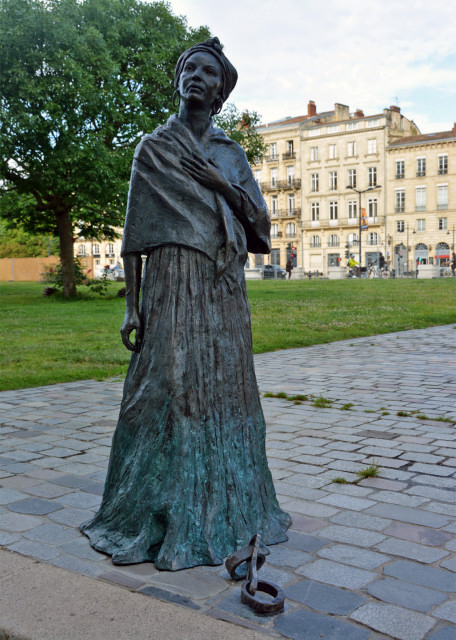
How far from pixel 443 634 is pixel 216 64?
2.70m

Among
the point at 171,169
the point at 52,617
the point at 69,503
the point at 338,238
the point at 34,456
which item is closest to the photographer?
the point at 52,617

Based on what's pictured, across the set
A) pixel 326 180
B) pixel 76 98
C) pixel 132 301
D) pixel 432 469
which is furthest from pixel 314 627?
pixel 326 180

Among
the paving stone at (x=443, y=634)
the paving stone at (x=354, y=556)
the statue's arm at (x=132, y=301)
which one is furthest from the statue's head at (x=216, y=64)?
the paving stone at (x=443, y=634)

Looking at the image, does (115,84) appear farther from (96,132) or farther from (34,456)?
(34,456)

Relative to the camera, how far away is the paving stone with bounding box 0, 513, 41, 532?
3.67m

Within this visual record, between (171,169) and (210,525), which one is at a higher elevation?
(171,169)

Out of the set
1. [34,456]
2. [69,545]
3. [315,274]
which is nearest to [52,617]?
[69,545]

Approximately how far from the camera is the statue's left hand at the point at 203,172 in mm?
3365

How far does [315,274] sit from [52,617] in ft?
194

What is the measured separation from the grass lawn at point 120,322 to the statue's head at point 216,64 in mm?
5864

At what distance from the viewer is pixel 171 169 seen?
3381 millimetres

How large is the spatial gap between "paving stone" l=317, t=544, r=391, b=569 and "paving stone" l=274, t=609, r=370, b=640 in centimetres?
55

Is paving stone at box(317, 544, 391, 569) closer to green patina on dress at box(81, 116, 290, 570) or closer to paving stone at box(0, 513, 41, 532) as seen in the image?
green patina on dress at box(81, 116, 290, 570)

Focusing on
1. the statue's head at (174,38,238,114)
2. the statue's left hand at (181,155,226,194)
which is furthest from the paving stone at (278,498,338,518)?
the statue's head at (174,38,238,114)
